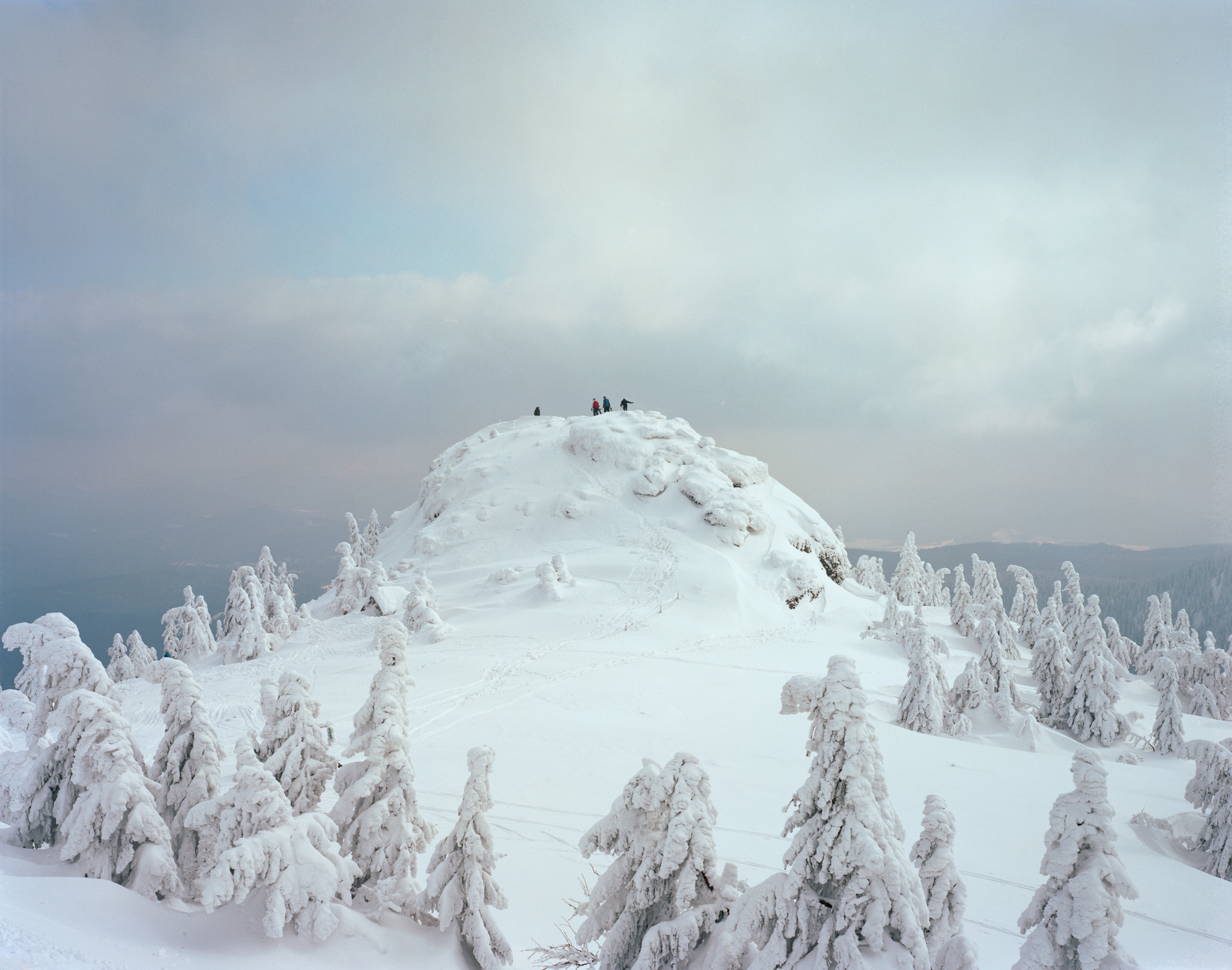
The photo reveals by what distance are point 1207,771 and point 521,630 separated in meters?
23.3

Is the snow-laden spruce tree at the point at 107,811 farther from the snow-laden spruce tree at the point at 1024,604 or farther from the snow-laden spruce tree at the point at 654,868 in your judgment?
the snow-laden spruce tree at the point at 1024,604

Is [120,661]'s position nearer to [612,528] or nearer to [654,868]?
[612,528]

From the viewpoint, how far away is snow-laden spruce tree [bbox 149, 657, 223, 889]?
8.40 m

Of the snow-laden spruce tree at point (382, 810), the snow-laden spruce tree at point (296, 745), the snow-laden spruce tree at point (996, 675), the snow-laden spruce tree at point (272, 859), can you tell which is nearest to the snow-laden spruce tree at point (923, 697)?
the snow-laden spruce tree at point (996, 675)

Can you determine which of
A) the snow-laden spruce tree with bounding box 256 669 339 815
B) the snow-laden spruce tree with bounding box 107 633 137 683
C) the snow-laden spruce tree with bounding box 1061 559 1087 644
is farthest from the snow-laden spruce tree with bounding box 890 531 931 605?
the snow-laden spruce tree with bounding box 107 633 137 683

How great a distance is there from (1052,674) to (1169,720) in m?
4.22

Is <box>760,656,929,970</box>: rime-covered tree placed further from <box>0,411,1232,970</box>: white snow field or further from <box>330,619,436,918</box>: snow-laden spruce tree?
<box>330,619,436,918</box>: snow-laden spruce tree

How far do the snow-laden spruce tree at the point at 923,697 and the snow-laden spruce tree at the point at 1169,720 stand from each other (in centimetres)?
860

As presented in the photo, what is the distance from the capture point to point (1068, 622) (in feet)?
112

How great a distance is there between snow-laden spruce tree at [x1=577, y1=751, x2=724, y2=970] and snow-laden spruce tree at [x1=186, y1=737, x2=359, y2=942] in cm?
311

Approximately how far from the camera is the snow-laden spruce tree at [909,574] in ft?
152

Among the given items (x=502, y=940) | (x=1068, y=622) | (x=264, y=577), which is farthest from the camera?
(x=264, y=577)

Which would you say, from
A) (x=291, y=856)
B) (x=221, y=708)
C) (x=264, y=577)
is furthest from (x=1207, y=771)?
(x=264, y=577)

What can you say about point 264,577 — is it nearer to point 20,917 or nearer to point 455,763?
point 455,763
